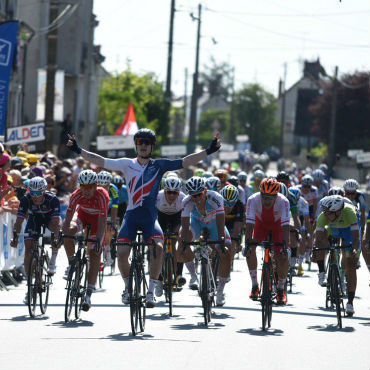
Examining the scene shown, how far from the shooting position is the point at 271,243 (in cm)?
1306

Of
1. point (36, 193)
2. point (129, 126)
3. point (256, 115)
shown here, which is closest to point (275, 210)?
point (36, 193)

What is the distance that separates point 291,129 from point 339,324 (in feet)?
444

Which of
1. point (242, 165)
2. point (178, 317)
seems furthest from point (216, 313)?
point (242, 165)

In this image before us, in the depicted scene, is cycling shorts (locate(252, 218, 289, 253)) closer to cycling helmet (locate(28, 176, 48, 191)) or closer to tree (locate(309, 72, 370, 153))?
cycling helmet (locate(28, 176, 48, 191))

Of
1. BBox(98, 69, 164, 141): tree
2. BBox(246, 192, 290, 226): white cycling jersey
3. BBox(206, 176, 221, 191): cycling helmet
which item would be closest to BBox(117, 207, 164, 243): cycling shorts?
BBox(246, 192, 290, 226): white cycling jersey

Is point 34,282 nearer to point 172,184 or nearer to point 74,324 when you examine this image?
point 74,324

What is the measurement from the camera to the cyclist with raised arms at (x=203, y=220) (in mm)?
13414

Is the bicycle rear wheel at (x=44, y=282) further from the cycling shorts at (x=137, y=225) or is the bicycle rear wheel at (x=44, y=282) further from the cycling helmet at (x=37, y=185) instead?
the cycling shorts at (x=137, y=225)

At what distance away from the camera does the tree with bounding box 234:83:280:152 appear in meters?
134

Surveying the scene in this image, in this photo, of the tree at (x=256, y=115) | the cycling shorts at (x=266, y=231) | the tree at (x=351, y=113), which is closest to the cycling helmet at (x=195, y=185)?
the cycling shorts at (x=266, y=231)

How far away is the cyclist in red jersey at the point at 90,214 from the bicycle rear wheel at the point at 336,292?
2.83 meters

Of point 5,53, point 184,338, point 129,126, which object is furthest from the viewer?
point 129,126

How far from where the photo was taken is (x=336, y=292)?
1322 centimetres

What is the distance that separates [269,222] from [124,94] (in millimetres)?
61147
